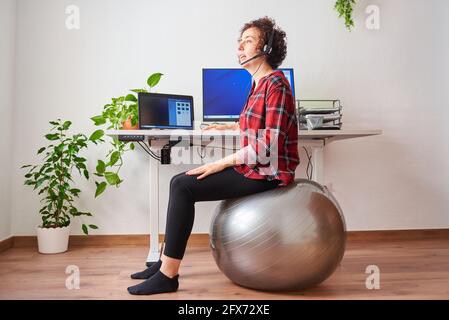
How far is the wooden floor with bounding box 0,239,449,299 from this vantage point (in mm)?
1573

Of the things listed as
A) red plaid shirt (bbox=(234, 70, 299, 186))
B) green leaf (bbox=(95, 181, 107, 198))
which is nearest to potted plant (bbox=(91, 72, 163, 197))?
green leaf (bbox=(95, 181, 107, 198))

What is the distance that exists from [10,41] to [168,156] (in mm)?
1465

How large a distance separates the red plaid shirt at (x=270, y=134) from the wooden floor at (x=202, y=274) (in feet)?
1.79

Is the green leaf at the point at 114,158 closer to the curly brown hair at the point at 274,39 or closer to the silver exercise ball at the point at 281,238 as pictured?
the silver exercise ball at the point at 281,238

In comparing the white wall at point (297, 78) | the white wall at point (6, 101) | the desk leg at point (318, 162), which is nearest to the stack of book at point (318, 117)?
the desk leg at point (318, 162)

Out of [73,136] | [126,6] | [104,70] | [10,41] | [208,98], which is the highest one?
[126,6]

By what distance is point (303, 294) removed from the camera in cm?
156

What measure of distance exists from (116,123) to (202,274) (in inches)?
44.9

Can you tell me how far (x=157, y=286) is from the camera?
156 cm

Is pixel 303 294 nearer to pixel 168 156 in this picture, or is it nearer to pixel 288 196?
pixel 288 196

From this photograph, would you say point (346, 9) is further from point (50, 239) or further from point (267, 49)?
point (50, 239)

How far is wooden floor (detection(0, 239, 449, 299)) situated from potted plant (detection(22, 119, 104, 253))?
5.2 inches

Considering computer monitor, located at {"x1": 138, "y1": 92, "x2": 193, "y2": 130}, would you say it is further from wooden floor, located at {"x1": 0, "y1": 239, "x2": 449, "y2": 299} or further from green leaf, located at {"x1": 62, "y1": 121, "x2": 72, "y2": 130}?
wooden floor, located at {"x1": 0, "y1": 239, "x2": 449, "y2": 299}
